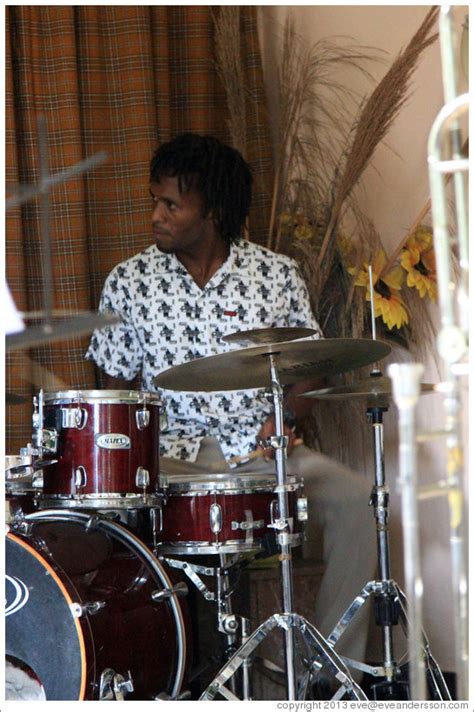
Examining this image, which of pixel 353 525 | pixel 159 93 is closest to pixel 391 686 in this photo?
pixel 353 525

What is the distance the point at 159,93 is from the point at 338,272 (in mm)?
765

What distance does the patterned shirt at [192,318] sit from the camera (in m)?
2.87

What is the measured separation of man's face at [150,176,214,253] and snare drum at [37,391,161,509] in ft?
2.42

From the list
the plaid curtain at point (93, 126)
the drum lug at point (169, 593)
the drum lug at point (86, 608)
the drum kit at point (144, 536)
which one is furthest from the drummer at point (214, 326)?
the drum lug at point (86, 608)

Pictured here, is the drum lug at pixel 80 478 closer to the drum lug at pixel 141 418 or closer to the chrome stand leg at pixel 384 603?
the drum lug at pixel 141 418

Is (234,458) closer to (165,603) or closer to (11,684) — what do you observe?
(165,603)

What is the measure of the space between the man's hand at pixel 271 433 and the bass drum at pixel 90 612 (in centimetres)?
45

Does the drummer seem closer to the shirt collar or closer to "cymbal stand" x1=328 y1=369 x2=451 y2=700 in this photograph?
the shirt collar

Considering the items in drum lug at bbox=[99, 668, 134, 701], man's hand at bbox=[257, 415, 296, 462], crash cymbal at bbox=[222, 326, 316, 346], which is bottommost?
drum lug at bbox=[99, 668, 134, 701]

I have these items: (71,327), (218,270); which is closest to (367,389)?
(218,270)

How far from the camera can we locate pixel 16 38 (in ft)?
10.1

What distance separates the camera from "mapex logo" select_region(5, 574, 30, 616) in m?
2.06

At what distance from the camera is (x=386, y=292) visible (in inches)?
119

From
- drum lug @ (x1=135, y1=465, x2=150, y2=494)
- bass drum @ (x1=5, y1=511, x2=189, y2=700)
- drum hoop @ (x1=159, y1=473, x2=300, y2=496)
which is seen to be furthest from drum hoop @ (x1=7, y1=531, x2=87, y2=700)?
drum hoop @ (x1=159, y1=473, x2=300, y2=496)
